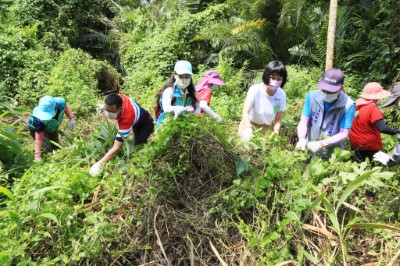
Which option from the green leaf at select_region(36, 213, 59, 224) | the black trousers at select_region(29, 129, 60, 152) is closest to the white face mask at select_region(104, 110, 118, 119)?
→ the green leaf at select_region(36, 213, 59, 224)

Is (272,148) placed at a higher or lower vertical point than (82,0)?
lower

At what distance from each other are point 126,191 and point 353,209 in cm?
162

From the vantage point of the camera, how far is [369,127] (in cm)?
328

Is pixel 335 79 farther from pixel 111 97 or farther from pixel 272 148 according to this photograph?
pixel 111 97

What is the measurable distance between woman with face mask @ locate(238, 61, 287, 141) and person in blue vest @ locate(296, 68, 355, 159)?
346mm

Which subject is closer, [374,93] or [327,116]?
[327,116]

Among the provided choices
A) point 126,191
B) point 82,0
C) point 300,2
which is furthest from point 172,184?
point 82,0

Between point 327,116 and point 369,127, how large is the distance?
2.12 feet

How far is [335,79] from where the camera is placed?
2.77 m

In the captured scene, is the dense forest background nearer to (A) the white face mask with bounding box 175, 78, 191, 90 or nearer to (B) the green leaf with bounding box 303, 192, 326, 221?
(B) the green leaf with bounding box 303, 192, 326, 221

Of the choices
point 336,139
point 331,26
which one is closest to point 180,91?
point 336,139

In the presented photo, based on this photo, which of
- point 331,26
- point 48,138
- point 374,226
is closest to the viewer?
point 374,226

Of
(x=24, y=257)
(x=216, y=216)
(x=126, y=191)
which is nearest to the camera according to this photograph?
(x=24, y=257)

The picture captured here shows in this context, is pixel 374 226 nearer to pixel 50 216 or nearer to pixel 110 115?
pixel 50 216
